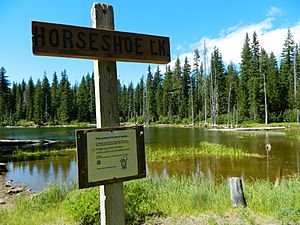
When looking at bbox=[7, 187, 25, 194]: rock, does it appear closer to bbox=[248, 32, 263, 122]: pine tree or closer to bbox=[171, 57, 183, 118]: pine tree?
bbox=[248, 32, 263, 122]: pine tree

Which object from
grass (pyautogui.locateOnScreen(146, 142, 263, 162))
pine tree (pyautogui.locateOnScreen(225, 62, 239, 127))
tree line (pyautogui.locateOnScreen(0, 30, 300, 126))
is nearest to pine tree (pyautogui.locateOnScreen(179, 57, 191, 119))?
tree line (pyautogui.locateOnScreen(0, 30, 300, 126))

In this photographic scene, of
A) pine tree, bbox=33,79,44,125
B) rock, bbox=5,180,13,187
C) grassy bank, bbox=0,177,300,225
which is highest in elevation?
pine tree, bbox=33,79,44,125

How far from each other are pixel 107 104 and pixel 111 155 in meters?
0.49

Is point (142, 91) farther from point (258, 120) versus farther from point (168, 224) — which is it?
point (168, 224)

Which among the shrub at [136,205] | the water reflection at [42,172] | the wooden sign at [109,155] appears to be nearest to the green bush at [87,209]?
the shrub at [136,205]

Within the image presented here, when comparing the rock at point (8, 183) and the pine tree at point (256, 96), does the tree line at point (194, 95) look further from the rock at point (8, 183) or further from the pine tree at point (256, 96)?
the rock at point (8, 183)

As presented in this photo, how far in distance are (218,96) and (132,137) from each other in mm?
59077

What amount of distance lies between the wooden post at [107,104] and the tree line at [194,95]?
46190 millimetres

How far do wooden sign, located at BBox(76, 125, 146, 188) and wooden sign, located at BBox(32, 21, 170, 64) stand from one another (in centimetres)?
70

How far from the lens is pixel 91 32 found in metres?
2.80

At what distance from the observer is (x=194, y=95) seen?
67000mm

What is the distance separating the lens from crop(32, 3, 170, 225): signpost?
2621 mm

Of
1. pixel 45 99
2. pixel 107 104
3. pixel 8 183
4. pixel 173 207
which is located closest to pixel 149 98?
pixel 45 99

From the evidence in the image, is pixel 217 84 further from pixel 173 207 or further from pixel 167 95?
pixel 173 207
